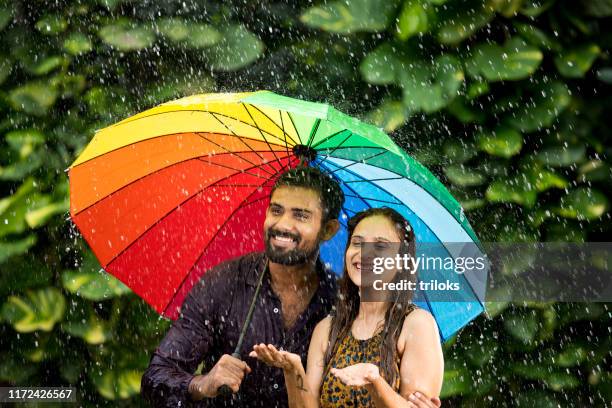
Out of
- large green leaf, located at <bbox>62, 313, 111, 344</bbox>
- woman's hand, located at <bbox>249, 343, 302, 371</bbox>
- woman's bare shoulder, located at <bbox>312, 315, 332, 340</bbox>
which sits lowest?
woman's hand, located at <bbox>249, 343, 302, 371</bbox>

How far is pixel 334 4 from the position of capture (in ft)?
13.7

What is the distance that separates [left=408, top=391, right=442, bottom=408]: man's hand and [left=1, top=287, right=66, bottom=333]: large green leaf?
2.08 m

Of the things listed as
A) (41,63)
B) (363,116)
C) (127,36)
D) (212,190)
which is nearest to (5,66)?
(41,63)

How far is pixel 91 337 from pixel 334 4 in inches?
70.5

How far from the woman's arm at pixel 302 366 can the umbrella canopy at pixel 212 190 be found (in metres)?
0.44

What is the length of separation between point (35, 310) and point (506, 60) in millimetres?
2306

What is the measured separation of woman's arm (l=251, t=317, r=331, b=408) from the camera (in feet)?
9.19

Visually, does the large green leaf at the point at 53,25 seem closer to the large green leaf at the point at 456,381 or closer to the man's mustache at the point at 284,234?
the man's mustache at the point at 284,234

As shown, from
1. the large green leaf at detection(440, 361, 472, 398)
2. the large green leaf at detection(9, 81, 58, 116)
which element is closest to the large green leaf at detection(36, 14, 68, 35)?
the large green leaf at detection(9, 81, 58, 116)

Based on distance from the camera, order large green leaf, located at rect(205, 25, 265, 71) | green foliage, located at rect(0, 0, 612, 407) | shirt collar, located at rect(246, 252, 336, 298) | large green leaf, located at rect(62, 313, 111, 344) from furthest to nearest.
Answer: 1. large green leaf, located at rect(62, 313, 111, 344)
2. large green leaf, located at rect(205, 25, 265, 71)
3. green foliage, located at rect(0, 0, 612, 407)
4. shirt collar, located at rect(246, 252, 336, 298)

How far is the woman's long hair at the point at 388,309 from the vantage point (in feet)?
9.69

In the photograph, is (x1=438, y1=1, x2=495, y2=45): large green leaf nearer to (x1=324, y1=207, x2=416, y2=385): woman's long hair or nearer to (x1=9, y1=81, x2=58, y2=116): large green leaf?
Result: (x1=324, y1=207, x2=416, y2=385): woman's long hair

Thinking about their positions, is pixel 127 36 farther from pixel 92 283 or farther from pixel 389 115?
pixel 389 115

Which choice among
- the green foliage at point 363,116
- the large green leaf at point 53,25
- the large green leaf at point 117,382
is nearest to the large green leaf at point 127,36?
the green foliage at point 363,116
